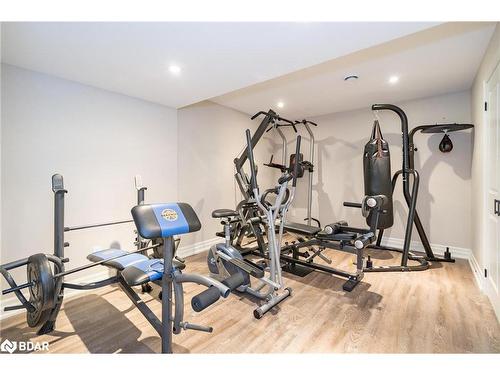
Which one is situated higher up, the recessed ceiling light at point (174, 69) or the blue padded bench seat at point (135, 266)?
the recessed ceiling light at point (174, 69)

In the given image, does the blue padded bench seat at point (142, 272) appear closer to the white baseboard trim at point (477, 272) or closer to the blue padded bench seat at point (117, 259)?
the blue padded bench seat at point (117, 259)

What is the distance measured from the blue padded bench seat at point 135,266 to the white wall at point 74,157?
663 mm

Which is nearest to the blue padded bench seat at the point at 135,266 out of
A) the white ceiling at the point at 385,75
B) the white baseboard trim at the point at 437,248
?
the white ceiling at the point at 385,75

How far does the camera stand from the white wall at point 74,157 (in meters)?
2.19

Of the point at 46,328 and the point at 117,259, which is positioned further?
the point at 117,259

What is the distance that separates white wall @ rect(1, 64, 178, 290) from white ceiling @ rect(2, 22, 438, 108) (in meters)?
0.26

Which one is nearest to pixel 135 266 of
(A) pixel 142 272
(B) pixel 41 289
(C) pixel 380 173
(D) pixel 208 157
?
(A) pixel 142 272

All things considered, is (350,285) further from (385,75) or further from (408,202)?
(385,75)

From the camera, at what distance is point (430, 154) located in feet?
12.2

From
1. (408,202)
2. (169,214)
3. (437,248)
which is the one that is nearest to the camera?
(169,214)

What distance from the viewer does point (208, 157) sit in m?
4.08

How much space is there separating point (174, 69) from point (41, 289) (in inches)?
82.0
